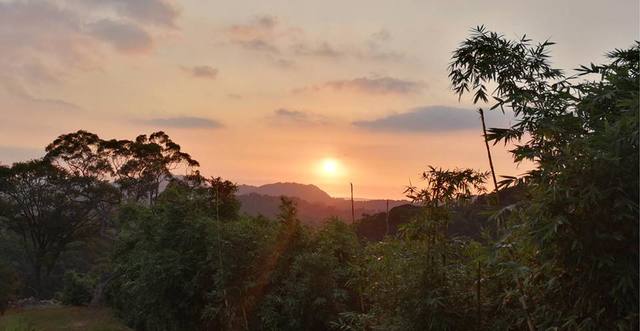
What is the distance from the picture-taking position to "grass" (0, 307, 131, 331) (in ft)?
55.3

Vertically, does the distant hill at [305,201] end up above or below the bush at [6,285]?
above

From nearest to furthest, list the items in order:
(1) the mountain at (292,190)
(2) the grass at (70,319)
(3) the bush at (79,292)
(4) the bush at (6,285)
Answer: (2) the grass at (70,319)
(4) the bush at (6,285)
(3) the bush at (79,292)
(1) the mountain at (292,190)

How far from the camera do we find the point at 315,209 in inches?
1976

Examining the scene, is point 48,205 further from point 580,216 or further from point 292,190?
point 292,190

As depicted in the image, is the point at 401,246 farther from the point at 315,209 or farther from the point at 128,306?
the point at 315,209

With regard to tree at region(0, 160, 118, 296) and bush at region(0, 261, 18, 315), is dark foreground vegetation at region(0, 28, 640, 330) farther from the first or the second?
tree at region(0, 160, 118, 296)

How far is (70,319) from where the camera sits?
746 inches

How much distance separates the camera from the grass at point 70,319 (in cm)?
1686

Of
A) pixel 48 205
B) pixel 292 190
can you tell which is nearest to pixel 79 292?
pixel 48 205

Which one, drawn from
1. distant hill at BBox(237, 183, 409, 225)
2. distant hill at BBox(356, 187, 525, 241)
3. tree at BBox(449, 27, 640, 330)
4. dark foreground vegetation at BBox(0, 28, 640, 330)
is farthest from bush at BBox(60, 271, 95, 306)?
tree at BBox(449, 27, 640, 330)

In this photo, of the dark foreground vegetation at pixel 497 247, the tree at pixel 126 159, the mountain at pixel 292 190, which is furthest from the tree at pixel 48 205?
the mountain at pixel 292 190

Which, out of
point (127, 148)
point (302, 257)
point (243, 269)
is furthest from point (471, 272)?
point (127, 148)

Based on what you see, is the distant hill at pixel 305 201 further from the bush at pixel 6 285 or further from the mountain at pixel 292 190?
the bush at pixel 6 285

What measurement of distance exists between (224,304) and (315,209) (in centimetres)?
3833
